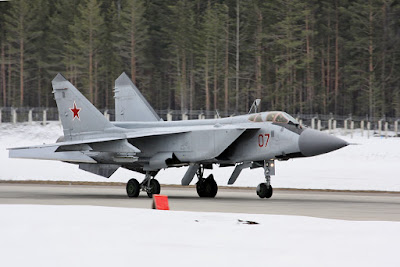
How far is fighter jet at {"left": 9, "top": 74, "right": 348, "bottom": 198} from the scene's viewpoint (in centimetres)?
1745

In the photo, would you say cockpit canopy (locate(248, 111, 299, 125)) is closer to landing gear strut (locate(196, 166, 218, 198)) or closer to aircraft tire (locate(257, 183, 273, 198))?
aircraft tire (locate(257, 183, 273, 198))

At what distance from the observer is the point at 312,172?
2681cm

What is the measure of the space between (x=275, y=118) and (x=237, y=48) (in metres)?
42.0

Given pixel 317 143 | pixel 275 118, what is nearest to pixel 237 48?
pixel 275 118

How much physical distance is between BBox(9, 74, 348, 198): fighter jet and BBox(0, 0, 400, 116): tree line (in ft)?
112

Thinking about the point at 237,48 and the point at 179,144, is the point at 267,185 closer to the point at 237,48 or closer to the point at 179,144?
the point at 179,144

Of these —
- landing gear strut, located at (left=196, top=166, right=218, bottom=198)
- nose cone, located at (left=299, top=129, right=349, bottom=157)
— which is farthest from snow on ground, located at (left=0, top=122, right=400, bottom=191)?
nose cone, located at (left=299, top=129, right=349, bottom=157)

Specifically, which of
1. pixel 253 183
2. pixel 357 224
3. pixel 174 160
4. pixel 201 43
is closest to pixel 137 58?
pixel 201 43

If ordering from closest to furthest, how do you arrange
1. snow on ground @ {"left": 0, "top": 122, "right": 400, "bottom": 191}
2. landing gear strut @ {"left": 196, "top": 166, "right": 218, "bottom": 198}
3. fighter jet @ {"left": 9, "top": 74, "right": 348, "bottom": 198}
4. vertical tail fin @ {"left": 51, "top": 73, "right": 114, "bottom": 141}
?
fighter jet @ {"left": 9, "top": 74, "right": 348, "bottom": 198}, landing gear strut @ {"left": 196, "top": 166, "right": 218, "bottom": 198}, vertical tail fin @ {"left": 51, "top": 73, "right": 114, "bottom": 141}, snow on ground @ {"left": 0, "top": 122, "right": 400, "bottom": 191}

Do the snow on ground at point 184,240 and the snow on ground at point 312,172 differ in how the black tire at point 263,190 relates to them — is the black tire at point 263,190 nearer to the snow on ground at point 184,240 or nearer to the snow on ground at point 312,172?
the snow on ground at point 312,172

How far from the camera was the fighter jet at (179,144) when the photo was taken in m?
17.5

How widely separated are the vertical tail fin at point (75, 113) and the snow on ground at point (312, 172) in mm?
7755

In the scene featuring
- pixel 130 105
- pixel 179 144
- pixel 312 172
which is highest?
pixel 130 105

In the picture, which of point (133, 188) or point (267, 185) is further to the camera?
point (133, 188)
